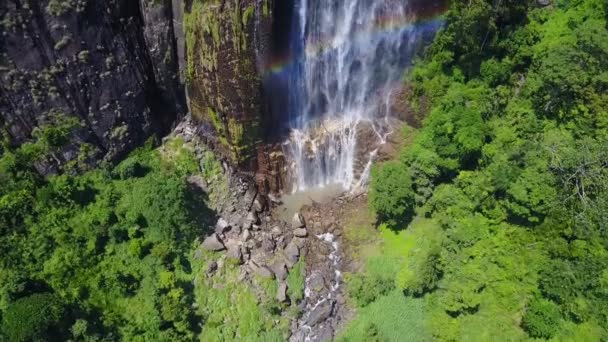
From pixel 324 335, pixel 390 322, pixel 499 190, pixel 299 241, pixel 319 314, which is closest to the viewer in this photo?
pixel 499 190

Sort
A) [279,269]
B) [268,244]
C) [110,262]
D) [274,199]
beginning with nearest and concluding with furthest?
[110,262] → [279,269] → [268,244] → [274,199]

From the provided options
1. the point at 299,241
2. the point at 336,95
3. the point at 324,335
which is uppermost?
the point at 336,95

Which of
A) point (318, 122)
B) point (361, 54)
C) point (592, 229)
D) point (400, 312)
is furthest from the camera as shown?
point (318, 122)

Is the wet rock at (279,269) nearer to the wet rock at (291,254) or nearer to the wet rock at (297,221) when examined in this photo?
the wet rock at (291,254)

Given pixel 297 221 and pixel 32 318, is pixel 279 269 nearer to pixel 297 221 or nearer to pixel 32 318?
pixel 297 221

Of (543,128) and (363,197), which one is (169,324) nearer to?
(363,197)

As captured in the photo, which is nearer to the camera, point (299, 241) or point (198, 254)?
point (198, 254)

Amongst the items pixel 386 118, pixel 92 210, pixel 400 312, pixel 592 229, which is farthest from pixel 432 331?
pixel 92 210

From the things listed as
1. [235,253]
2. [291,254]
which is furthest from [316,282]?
[235,253]
